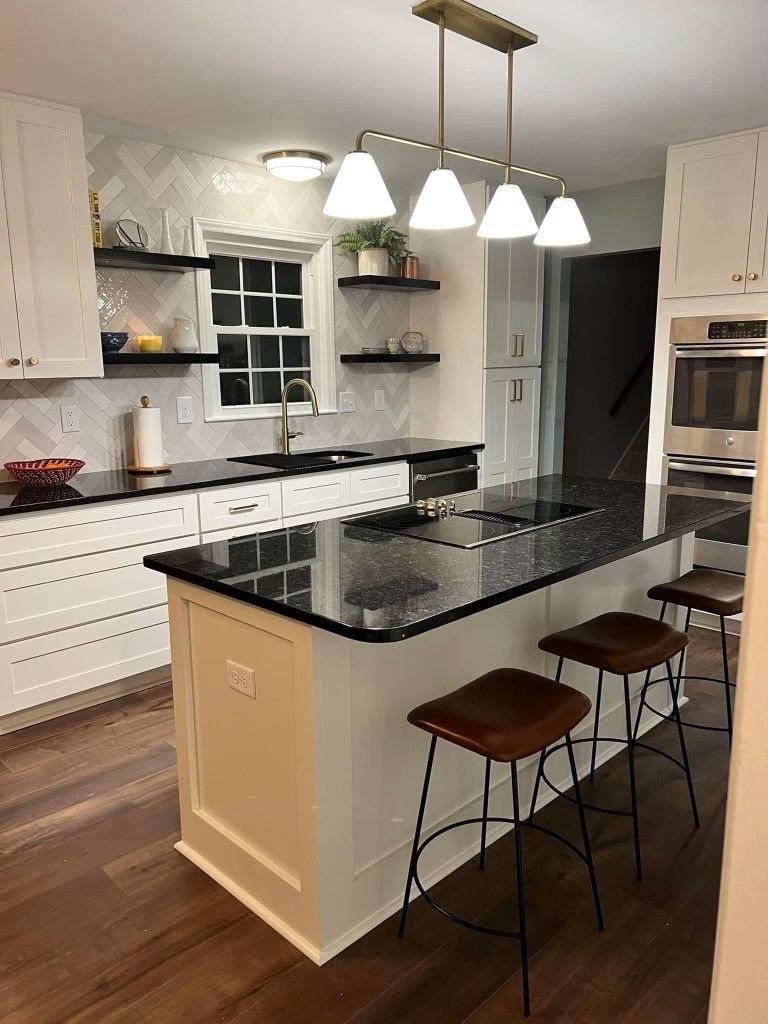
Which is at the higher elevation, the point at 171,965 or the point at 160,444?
the point at 160,444

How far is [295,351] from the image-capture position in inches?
179

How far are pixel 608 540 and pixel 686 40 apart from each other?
174 centimetres

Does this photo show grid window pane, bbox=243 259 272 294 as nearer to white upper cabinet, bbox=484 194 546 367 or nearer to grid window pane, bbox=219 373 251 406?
grid window pane, bbox=219 373 251 406

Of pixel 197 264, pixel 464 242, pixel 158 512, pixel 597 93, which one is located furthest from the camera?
pixel 464 242

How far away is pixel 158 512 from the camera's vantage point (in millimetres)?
3270

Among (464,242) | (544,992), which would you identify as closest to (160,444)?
(464,242)

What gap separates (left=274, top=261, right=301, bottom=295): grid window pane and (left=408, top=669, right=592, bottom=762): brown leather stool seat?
3139 millimetres

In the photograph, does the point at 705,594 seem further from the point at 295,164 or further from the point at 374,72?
the point at 295,164

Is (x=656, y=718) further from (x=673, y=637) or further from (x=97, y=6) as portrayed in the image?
(x=97, y=6)

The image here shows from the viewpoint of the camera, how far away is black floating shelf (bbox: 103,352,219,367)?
3.42m

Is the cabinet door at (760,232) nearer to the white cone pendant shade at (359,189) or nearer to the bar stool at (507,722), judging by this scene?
the white cone pendant shade at (359,189)

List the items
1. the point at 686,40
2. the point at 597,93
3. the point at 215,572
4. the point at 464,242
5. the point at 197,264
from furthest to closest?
1. the point at 464,242
2. the point at 197,264
3. the point at 597,93
4. the point at 686,40
5. the point at 215,572

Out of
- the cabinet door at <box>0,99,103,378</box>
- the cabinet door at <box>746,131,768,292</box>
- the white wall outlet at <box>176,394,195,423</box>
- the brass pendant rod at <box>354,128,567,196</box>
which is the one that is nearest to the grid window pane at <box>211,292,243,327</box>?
the white wall outlet at <box>176,394,195,423</box>

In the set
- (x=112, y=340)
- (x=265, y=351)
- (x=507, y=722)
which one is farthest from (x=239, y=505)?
(x=507, y=722)
